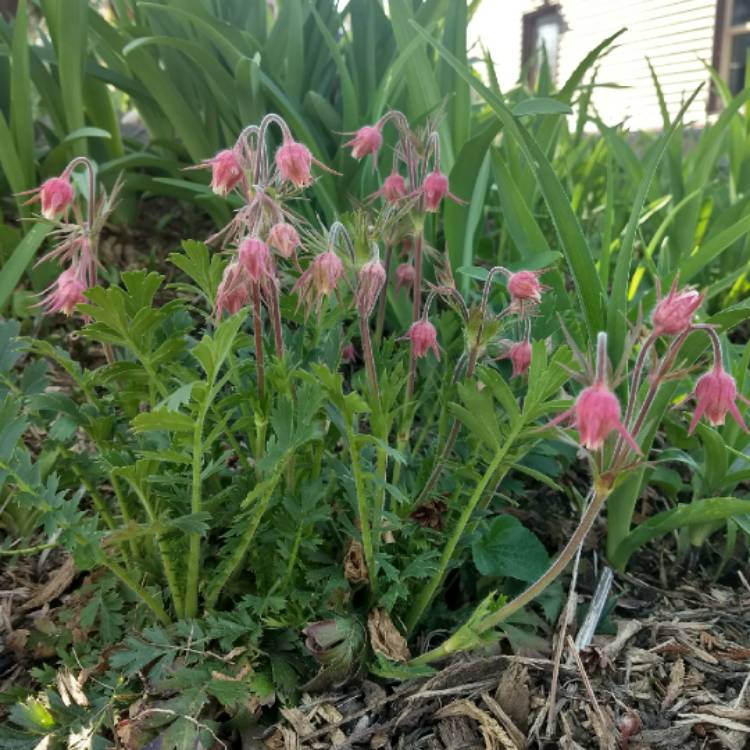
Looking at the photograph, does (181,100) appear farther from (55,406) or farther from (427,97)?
→ (55,406)

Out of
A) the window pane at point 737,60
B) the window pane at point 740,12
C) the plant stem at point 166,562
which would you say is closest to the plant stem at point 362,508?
the plant stem at point 166,562

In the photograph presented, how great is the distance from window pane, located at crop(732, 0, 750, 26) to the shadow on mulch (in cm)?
901

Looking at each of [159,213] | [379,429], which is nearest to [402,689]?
[379,429]

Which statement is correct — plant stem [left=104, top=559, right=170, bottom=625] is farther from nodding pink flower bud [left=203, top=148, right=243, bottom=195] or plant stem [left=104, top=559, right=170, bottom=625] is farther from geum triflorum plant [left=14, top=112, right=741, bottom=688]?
nodding pink flower bud [left=203, top=148, right=243, bottom=195]

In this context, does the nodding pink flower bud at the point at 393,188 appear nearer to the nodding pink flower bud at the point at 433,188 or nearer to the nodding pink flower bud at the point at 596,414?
the nodding pink flower bud at the point at 433,188

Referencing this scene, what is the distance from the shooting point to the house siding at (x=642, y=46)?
877 cm

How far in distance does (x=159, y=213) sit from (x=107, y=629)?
178cm

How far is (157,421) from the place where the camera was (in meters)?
0.93

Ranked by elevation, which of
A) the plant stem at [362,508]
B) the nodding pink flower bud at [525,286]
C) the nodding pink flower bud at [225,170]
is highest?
the nodding pink flower bud at [225,170]

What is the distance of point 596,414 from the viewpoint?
0.81m

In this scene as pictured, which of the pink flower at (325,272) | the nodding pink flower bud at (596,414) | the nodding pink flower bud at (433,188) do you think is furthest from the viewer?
the nodding pink flower bud at (433,188)

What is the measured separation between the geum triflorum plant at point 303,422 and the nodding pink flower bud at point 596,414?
0.01m

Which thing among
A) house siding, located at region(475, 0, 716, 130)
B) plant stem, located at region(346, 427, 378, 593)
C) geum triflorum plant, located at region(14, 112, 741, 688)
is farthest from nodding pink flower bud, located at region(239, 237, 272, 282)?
house siding, located at region(475, 0, 716, 130)

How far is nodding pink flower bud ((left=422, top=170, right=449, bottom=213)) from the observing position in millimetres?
1261
